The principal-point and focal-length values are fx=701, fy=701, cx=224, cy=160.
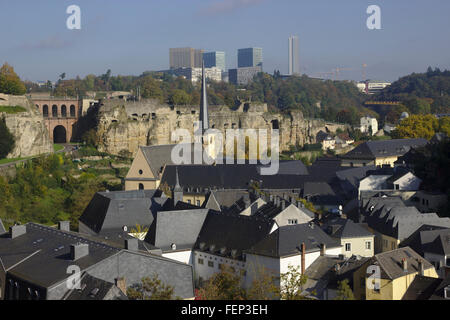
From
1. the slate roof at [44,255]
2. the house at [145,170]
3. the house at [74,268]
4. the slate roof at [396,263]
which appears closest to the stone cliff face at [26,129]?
the house at [145,170]

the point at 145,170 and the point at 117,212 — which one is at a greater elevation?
the point at 145,170

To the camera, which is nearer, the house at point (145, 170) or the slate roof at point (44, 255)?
the slate roof at point (44, 255)

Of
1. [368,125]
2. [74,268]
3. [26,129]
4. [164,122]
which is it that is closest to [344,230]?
[74,268]

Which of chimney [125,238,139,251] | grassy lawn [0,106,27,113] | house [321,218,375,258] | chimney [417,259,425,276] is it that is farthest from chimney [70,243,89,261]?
grassy lawn [0,106,27,113]

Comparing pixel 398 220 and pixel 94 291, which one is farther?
pixel 398 220

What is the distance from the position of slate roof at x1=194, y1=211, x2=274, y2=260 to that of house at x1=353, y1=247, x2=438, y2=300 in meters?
5.64

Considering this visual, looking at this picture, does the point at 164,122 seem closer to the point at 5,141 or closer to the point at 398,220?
the point at 5,141

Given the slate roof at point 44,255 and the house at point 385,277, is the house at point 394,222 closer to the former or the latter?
the house at point 385,277

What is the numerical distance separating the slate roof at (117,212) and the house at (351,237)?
430 inches

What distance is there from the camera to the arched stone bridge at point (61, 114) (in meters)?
68.1

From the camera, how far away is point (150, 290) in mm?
24234

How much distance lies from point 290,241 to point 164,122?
131 ft

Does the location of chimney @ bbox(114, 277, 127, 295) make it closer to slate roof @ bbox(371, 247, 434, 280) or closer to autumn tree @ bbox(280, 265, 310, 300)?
autumn tree @ bbox(280, 265, 310, 300)
